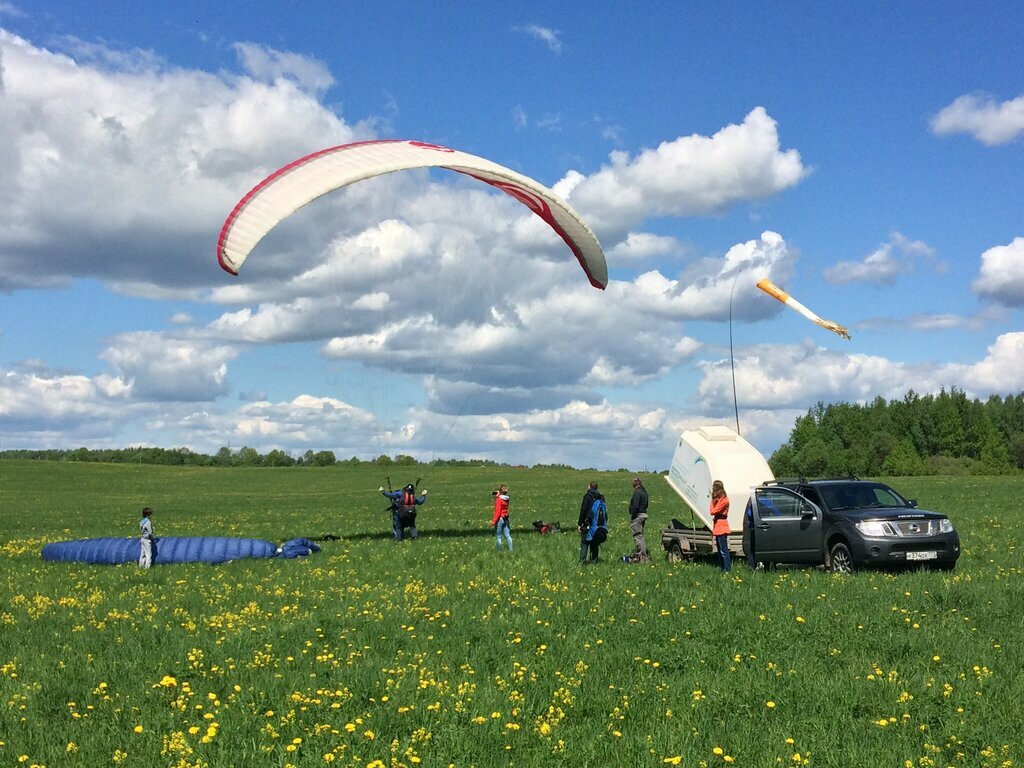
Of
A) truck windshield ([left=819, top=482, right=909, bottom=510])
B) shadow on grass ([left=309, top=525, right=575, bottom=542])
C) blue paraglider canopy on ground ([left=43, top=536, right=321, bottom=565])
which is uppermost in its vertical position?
truck windshield ([left=819, top=482, right=909, bottom=510])

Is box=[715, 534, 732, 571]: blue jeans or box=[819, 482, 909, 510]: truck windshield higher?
box=[819, 482, 909, 510]: truck windshield

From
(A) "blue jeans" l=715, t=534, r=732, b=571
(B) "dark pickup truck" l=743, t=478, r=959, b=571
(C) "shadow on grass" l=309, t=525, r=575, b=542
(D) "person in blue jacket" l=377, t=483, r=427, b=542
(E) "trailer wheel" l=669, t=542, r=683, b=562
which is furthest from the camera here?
(C) "shadow on grass" l=309, t=525, r=575, b=542

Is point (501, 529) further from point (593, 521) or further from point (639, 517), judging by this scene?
point (639, 517)

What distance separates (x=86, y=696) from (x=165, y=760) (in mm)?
2646

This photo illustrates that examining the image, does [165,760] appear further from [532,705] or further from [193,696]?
[532,705]

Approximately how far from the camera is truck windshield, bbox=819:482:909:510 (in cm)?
1928

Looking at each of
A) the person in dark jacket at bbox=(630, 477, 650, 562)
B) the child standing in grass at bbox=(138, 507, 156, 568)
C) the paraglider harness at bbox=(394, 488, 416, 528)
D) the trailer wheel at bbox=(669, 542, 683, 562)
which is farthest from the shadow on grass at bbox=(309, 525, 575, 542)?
the person in dark jacket at bbox=(630, 477, 650, 562)

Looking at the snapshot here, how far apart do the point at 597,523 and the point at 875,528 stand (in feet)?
20.3

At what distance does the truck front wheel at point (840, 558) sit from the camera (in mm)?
18094

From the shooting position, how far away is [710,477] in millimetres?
22078

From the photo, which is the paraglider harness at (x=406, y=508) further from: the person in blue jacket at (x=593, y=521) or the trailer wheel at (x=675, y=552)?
the trailer wheel at (x=675, y=552)

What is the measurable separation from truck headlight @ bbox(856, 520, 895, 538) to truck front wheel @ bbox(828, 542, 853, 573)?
511 millimetres

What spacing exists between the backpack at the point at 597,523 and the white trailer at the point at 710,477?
2136 mm

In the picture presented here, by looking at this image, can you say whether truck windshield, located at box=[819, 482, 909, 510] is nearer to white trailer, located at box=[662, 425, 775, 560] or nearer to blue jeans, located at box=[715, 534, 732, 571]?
white trailer, located at box=[662, 425, 775, 560]
